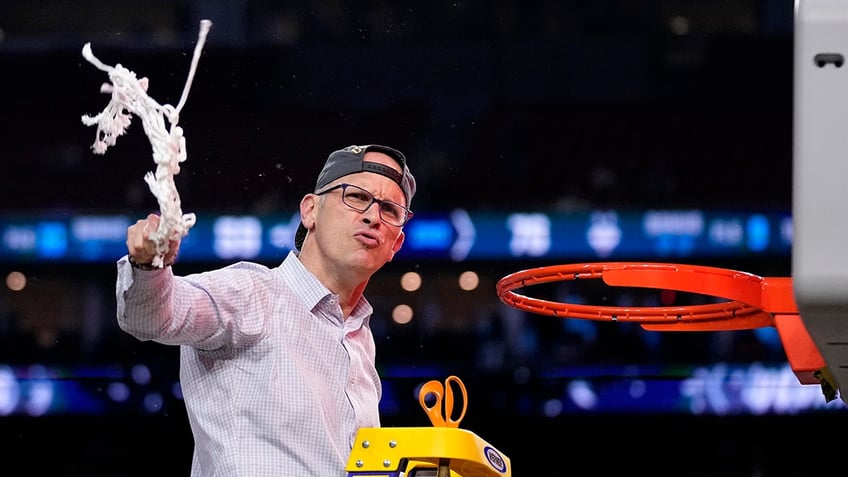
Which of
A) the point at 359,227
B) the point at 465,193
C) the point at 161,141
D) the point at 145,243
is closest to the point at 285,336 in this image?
the point at 359,227

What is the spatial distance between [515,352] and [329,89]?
799 millimetres

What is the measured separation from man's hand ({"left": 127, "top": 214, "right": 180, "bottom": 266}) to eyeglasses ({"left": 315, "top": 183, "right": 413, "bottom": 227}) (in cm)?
53

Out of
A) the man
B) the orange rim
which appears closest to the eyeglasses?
the man

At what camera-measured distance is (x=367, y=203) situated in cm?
177

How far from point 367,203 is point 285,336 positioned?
0.89ft

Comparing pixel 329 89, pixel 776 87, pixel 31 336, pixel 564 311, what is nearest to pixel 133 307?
pixel 564 311

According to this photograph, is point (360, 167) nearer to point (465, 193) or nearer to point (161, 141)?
point (161, 141)

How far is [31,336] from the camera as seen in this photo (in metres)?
3.18

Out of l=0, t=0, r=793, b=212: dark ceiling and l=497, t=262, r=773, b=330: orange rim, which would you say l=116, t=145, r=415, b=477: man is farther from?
l=0, t=0, r=793, b=212: dark ceiling

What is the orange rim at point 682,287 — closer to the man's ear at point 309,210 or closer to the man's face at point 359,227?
the man's face at point 359,227

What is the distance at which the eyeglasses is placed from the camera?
1.76 m

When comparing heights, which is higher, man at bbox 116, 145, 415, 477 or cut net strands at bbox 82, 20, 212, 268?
cut net strands at bbox 82, 20, 212, 268

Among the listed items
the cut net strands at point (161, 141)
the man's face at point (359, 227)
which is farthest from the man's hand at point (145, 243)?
the man's face at point (359, 227)

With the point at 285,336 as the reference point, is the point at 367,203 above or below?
above
